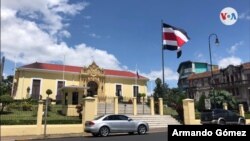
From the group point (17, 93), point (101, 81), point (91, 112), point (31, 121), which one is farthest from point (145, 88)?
point (31, 121)

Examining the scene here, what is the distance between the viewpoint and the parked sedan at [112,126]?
17.0 metres

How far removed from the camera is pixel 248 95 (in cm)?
5719

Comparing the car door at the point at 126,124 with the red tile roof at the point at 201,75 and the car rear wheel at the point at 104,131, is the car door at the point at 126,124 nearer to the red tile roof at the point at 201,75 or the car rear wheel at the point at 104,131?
the car rear wheel at the point at 104,131

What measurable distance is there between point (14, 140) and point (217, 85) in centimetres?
5810

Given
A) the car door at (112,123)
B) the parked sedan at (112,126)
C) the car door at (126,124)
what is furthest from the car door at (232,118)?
the car door at (112,123)

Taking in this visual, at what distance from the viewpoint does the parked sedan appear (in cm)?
1697

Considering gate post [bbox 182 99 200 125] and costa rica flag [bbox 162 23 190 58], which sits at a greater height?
costa rica flag [bbox 162 23 190 58]

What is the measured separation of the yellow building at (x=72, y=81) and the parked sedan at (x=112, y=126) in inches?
601

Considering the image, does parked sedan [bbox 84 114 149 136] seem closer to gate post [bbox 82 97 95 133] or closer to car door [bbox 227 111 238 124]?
gate post [bbox 82 97 95 133]

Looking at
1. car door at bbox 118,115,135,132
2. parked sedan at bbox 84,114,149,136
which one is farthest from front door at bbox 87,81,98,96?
car door at bbox 118,115,135,132

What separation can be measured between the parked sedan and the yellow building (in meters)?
15.3

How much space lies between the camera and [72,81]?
39031 mm

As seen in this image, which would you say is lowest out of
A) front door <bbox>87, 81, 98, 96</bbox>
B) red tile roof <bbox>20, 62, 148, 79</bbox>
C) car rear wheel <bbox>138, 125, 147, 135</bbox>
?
car rear wheel <bbox>138, 125, 147, 135</bbox>

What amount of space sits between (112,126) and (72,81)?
22.6 m
